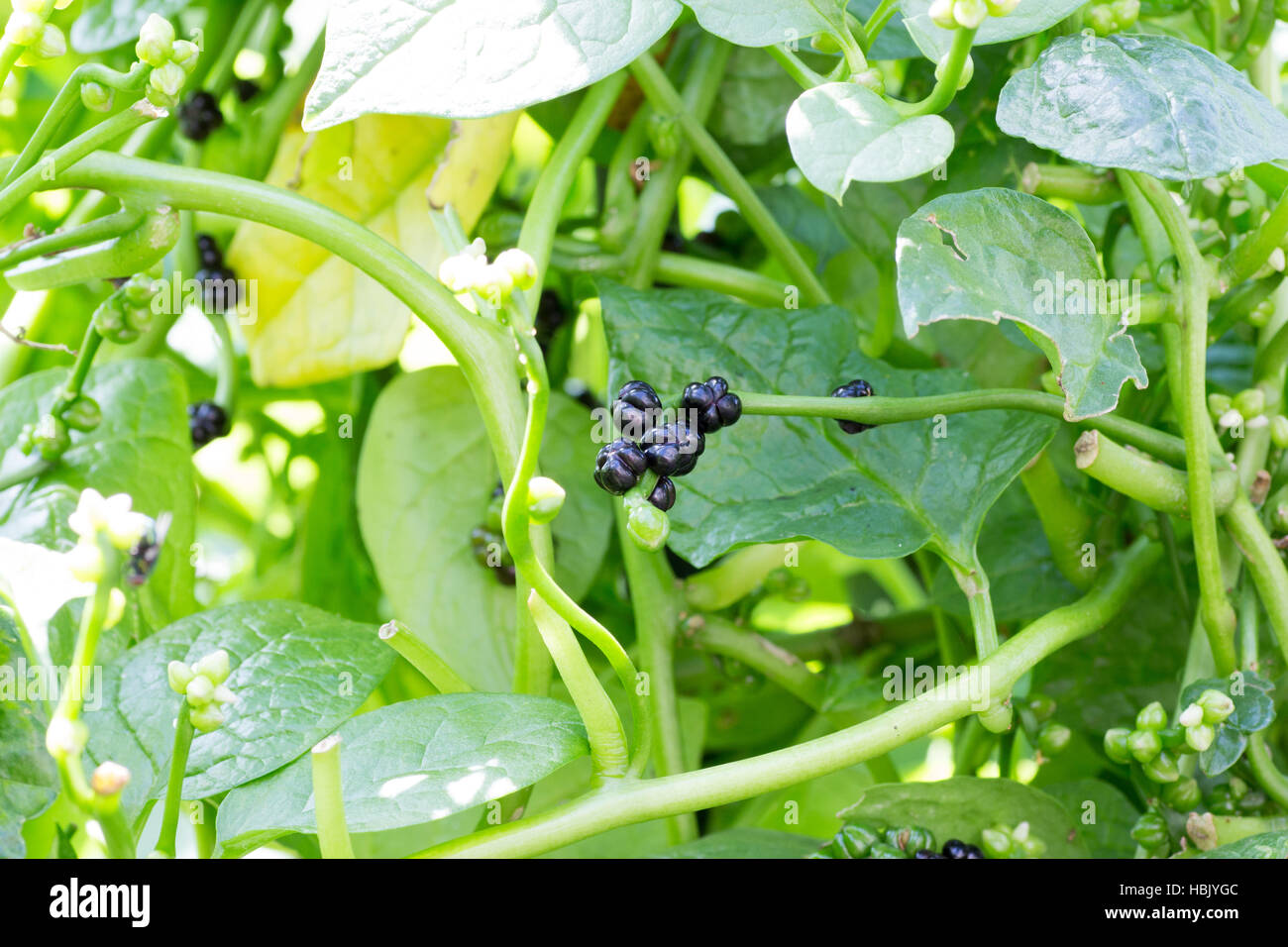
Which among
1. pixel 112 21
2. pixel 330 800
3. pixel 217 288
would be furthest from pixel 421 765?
pixel 112 21

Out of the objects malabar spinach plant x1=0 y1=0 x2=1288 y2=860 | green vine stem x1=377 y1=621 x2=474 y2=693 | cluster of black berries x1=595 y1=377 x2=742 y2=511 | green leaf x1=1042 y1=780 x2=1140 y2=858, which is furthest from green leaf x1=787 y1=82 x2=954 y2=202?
green leaf x1=1042 y1=780 x2=1140 y2=858

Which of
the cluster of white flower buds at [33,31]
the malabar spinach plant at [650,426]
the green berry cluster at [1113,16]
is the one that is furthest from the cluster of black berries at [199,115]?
the green berry cluster at [1113,16]

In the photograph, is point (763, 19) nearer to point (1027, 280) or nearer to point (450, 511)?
point (1027, 280)

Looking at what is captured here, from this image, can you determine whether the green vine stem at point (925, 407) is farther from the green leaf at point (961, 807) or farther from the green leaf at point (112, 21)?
the green leaf at point (112, 21)

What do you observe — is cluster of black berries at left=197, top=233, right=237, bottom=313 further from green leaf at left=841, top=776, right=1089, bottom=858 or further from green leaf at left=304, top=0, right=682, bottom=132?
green leaf at left=841, top=776, right=1089, bottom=858

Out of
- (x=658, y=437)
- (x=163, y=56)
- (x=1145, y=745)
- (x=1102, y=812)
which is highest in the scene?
(x=163, y=56)

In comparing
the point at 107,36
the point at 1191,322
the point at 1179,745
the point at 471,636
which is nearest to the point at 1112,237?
the point at 1191,322
